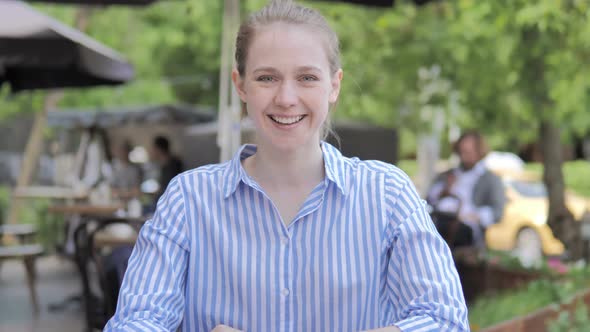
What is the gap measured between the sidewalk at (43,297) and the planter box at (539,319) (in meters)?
4.43

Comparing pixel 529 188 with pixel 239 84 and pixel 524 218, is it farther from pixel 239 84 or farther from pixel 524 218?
pixel 239 84

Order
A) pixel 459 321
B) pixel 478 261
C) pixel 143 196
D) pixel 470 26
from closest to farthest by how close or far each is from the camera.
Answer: pixel 459 321
pixel 470 26
pixel 478 261
pixel 143 196

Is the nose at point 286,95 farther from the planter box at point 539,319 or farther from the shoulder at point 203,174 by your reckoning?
the planter box at point 539,319

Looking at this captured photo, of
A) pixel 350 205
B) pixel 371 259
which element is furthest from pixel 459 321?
pixel 350 205

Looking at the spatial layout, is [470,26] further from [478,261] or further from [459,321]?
[459,321]

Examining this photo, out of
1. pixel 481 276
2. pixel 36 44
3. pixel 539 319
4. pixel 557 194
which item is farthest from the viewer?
pixel 557 194

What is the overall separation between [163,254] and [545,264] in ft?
16.8

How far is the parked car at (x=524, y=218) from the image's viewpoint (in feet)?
46.8

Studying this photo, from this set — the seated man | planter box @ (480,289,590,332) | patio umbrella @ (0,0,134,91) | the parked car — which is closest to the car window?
the parked car

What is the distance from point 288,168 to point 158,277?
1.30 ft

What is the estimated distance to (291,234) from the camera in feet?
5.98

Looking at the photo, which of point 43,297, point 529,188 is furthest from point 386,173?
point 529,188

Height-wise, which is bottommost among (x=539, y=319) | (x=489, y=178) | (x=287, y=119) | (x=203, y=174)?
(x=539, y=319)

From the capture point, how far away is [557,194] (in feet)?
24.0
